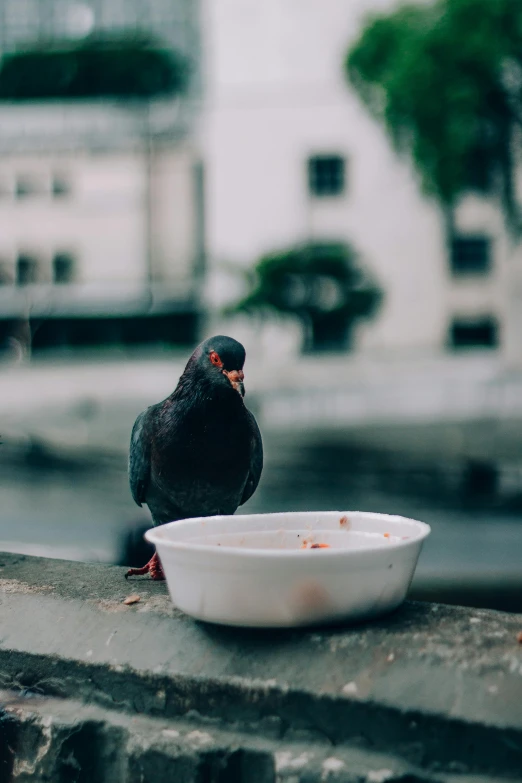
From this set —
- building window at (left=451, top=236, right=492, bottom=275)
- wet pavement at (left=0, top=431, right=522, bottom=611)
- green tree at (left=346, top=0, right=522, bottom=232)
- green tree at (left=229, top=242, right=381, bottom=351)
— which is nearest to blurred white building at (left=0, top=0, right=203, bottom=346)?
green tree at (left=229, top=242, right=381, bottom=351)

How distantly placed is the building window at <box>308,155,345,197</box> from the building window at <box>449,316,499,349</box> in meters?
4.90

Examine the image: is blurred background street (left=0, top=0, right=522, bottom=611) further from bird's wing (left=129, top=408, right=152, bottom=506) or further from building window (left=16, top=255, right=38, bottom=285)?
bird's wing (left=129, top=408, right=152, bottom=506)

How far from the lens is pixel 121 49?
3325 centimetres

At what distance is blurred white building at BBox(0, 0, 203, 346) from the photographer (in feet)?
97.7

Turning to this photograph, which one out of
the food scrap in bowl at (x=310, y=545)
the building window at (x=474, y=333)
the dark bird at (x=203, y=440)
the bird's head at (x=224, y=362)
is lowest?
the building window at (x=474, y=333)

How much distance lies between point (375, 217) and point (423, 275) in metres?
2.08

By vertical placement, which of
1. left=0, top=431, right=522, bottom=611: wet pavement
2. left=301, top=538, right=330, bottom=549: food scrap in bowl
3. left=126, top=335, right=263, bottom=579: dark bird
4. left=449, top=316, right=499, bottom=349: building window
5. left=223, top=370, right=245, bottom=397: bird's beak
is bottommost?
left=0, top=431, right=522, bottom=611: wet pavement

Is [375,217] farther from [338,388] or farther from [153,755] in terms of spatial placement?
[153,755]

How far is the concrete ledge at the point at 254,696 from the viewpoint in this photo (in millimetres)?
1393

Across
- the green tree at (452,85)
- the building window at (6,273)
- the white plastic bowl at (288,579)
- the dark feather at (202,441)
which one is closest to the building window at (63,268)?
the building window at (6,273)

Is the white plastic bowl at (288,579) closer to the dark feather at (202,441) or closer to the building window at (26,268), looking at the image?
the dark feather at (202,441)

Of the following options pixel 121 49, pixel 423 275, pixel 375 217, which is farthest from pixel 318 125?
pixel 121 49

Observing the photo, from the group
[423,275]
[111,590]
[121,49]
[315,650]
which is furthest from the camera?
[121,49]

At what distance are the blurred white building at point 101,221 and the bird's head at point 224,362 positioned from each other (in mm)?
27225
